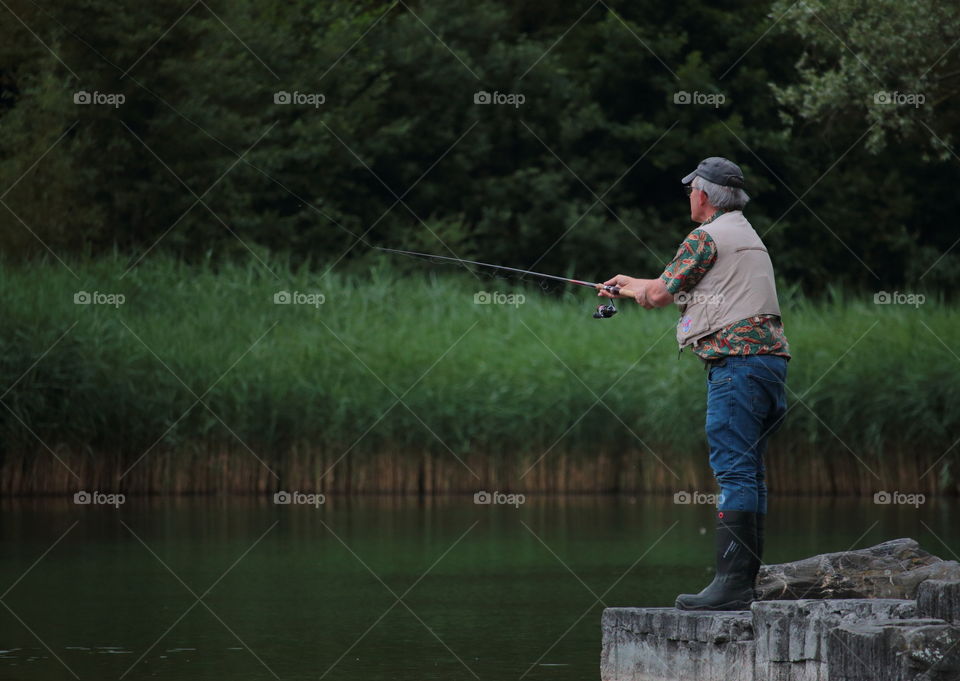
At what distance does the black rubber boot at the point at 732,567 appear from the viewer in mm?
6102

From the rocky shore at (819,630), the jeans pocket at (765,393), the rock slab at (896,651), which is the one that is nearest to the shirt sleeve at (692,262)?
the jeans pocket at (765,393)

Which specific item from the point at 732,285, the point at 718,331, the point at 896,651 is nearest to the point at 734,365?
the point at 718,331

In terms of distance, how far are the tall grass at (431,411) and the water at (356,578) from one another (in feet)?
1.89

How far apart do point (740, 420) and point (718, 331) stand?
0.33 meters

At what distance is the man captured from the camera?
608 centimetres

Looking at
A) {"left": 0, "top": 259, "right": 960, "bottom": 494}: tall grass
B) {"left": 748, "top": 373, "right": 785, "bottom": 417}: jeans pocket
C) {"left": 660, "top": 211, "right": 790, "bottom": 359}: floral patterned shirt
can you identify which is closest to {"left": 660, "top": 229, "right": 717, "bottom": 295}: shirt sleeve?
{"left": 660, "top": 211, "right": 790, "bottom": 359}: floral patterned shirt

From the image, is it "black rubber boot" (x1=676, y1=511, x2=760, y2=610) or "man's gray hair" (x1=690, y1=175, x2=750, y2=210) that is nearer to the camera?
"black rubber boot" (x1=676, y1=511, x2=760, y2=610)

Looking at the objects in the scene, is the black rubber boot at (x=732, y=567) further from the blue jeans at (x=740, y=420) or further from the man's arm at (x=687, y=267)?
the man's arm at (x=687, y=267)

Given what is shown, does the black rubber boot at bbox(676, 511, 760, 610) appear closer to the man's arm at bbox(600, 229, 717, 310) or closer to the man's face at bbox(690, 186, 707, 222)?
the man's arm at bbox(600, 229, 717, 310)

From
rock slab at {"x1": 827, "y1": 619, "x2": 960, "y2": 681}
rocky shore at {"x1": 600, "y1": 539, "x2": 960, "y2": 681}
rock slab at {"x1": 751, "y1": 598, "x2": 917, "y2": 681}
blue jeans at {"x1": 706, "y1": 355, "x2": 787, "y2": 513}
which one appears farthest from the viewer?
blue jeans at {"x1": 706, "y1": 355, "x2": 787, "y2": 513}

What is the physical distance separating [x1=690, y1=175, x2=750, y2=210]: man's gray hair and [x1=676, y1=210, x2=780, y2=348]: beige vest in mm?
90

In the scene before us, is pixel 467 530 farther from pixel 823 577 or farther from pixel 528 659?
pixel 823 577

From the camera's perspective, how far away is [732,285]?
6.15 m

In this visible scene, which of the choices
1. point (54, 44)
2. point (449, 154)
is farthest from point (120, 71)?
point (449, 154)
